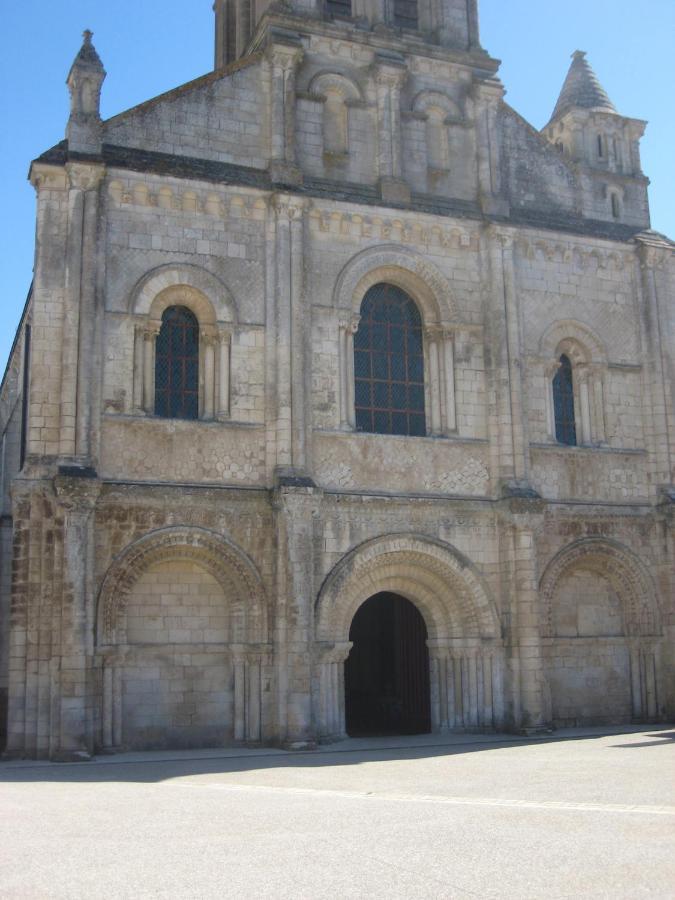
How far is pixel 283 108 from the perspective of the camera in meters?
21.8

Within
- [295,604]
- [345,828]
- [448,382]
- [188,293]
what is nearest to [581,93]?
[448,382]

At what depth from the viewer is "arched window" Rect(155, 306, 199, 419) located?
2011cm

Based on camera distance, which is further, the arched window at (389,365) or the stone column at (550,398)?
the stone column at (550,398)

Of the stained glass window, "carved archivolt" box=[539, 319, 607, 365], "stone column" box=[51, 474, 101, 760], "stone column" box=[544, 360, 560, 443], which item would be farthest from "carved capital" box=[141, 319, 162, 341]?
the stained glass window

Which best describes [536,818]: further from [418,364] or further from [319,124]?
[319,124]

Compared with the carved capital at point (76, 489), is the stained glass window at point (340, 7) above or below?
above

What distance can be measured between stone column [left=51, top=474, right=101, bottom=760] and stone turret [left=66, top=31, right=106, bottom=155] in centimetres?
653

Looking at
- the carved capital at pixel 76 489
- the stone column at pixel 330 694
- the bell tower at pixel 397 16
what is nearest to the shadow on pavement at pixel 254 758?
the stone column at pixel 330 694

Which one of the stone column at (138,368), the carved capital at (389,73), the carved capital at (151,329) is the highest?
the carved capital at (389,73)

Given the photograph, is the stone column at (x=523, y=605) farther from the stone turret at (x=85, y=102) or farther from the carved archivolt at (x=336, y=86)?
the stone turret at (x=85, y=102)

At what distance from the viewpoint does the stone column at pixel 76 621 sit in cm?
1747

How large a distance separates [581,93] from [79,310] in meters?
14.0

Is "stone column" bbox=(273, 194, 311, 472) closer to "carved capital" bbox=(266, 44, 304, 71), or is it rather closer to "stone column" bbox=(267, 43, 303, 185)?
"stone column" bbox=(267, 43, 303, 185)

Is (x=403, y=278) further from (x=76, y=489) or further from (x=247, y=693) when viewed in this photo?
(x=247, y=693)
